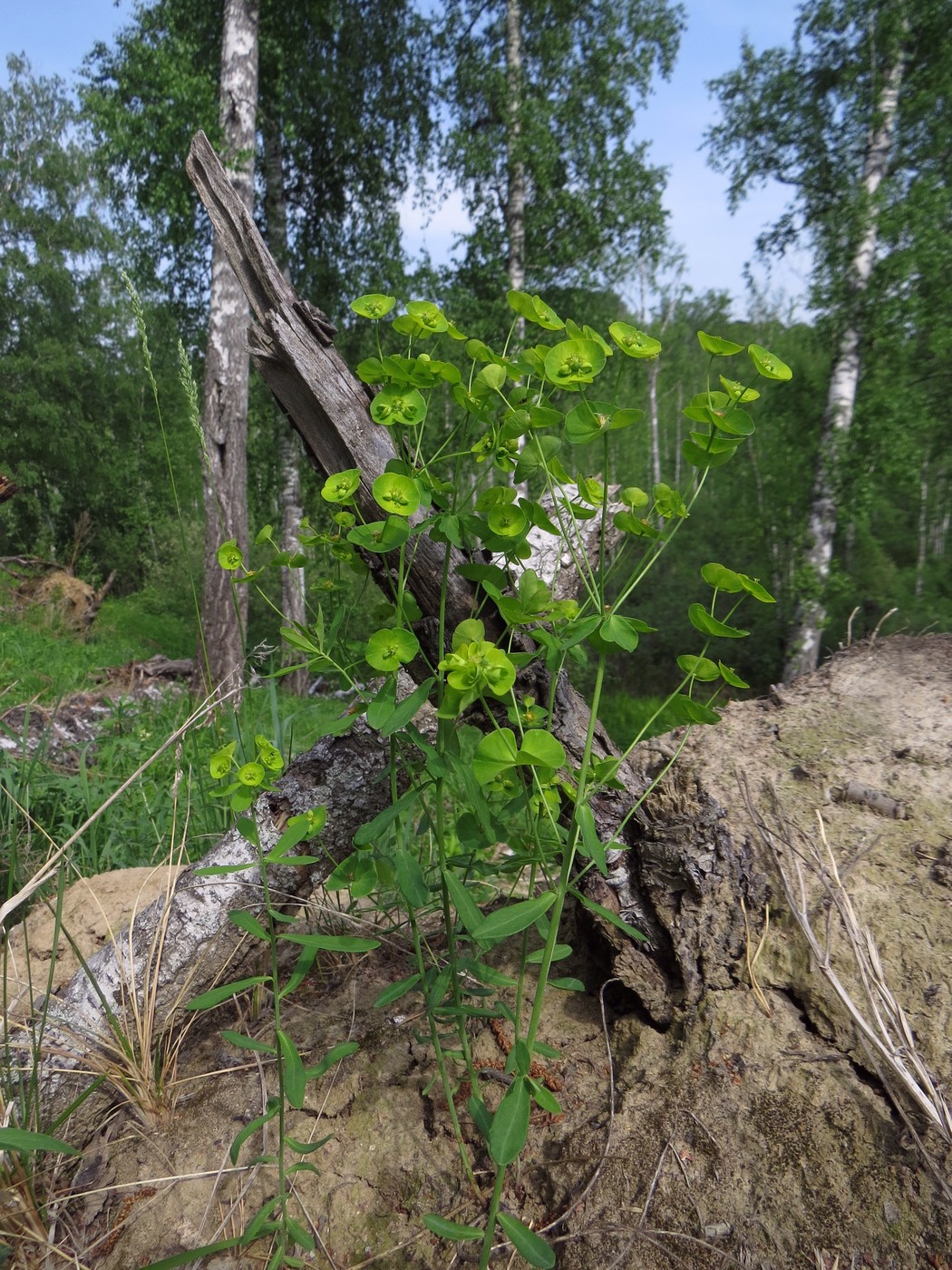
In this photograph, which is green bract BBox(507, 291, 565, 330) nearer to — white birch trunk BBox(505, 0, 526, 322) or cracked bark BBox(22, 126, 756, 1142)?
cracked bark BBox(22, 126, 756, 1142)

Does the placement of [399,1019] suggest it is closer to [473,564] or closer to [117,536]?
[473,564]

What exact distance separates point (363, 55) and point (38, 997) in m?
12.6

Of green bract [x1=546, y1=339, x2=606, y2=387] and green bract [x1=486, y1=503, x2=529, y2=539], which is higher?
green bract [x1=546, y1=339, x2=606, y2=387]

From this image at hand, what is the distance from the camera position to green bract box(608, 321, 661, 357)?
0.99 meters

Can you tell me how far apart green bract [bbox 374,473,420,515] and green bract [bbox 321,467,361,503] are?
0.08m

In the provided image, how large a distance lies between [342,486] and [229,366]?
19.9ft

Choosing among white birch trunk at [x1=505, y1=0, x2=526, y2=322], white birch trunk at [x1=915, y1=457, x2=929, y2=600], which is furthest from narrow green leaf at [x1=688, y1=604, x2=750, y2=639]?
white birch trunk at [x1=915, y1=457, x2=929, y2=600]

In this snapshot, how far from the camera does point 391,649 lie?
40.6 inches

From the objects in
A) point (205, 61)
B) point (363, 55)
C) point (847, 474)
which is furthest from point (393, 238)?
point (847, 474)

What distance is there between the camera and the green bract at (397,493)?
3.19 ft

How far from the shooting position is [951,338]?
792 cm

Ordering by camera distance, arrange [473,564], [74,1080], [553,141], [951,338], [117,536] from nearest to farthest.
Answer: [473,564]
[74,1080]
[951,338]
[553,141]
[117,536]

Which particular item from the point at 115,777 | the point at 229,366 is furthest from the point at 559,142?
the point at 115,777

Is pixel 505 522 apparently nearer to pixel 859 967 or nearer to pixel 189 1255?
pixel 859 967
